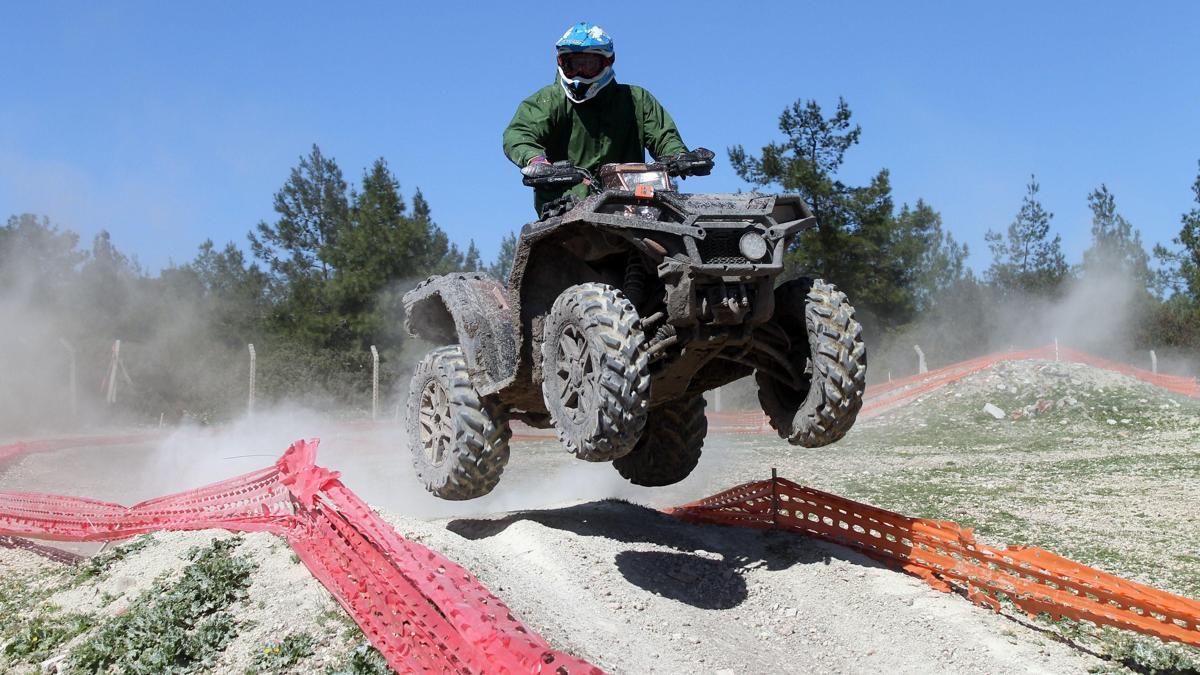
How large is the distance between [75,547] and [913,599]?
36.5ft

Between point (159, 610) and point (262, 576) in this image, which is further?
point (262, 576)

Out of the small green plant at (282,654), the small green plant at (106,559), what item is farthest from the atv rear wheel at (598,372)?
A: the small green plant at (106,559)

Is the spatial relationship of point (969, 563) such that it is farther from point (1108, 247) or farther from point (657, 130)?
point (1108, 247)

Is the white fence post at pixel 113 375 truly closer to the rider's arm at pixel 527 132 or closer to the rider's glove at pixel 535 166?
the rider's arm at pixel 527 132

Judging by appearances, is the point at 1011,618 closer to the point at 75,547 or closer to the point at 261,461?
the point at 75,547

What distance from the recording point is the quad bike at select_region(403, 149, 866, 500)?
6645 mm

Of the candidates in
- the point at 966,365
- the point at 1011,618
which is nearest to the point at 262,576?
the point at 1011,618

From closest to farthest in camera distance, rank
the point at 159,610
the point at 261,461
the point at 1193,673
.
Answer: the point at 1193,673 → the point at 159,610 → the point at 261,461

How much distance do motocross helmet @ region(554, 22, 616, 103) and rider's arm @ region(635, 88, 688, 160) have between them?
0.51 m

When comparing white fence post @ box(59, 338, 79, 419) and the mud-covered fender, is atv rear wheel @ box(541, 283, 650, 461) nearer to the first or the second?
the mud-covered fender

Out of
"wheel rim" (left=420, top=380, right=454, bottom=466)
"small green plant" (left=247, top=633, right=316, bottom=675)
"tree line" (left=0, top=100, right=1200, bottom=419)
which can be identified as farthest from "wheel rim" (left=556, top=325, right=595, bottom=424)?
"tree line" (left=0, top=100, right=1200, bottom=419)

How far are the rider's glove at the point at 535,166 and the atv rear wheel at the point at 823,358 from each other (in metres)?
2.08

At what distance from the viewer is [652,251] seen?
22.3ft

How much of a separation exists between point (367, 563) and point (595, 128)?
420 centimetres
